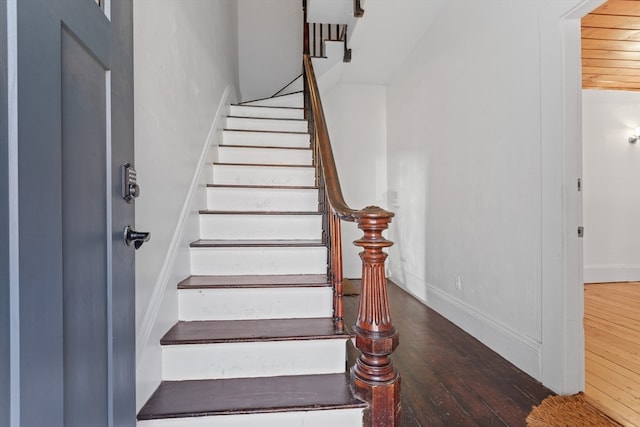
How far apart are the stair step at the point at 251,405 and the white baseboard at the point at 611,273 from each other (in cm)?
441

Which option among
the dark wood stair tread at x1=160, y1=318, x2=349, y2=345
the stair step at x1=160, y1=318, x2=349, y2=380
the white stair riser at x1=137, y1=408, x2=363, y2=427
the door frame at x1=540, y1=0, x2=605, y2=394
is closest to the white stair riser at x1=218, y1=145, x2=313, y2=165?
the dark wood stair tread at x1=160, y1=318, x2=349, y2=345

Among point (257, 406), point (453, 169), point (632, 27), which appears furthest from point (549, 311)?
point (632, 27)

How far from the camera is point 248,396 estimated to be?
4.50 feet

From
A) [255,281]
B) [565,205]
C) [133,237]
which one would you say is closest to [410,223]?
[565,205]

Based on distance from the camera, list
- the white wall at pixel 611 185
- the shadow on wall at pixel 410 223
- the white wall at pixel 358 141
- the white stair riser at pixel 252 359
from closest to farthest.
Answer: the white stair riser at pixel 252 359
the shadow on wall at pixel 410 223
the white wall at pixel 611 185
the white wall at pixel 358 141

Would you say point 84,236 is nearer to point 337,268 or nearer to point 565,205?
point 337,268

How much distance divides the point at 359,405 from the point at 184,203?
4.70ft

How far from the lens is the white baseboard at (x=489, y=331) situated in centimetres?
197

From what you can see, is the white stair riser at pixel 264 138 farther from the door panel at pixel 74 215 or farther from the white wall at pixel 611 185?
the white wall at pixel 611 185

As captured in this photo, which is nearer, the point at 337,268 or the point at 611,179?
the point at 337,268

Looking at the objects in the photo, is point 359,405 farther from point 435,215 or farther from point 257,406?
point 435,215

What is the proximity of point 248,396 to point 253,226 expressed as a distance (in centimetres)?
119

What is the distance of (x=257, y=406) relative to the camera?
51.1 inches

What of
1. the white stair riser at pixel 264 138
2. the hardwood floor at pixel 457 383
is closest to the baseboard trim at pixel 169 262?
the white stair riser at pixel 264 138
